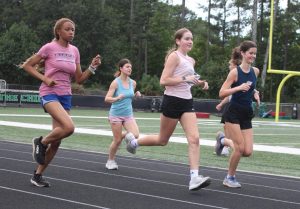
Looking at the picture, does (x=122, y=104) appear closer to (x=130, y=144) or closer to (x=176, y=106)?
(x=130, y=144)

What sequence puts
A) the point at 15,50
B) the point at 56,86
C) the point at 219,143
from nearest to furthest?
the point at 56,86 < the point at 219,143 < the point at 15,50

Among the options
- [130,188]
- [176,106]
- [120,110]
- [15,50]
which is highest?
[15,50]

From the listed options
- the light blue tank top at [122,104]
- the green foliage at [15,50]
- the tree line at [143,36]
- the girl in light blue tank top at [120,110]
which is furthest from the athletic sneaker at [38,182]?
the green foliage at [15,50]

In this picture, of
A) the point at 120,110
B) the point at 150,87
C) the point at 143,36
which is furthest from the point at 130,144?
the point at 143,36

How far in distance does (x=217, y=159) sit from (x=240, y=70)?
14.2 feet

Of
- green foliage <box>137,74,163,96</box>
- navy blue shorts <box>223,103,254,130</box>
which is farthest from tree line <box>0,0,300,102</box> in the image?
navy blue shorts <box>223,103,254,130</box>

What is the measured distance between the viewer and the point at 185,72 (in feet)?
24.7

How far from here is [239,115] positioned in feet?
25.8

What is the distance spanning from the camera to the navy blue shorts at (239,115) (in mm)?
7855

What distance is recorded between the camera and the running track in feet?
21.2

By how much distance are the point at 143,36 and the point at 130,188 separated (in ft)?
214

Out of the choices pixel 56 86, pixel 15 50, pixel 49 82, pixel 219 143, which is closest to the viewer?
pixel 49 82

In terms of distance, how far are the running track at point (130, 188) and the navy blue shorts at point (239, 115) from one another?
86cm

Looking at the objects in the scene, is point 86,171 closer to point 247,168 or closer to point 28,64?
point 28,64
